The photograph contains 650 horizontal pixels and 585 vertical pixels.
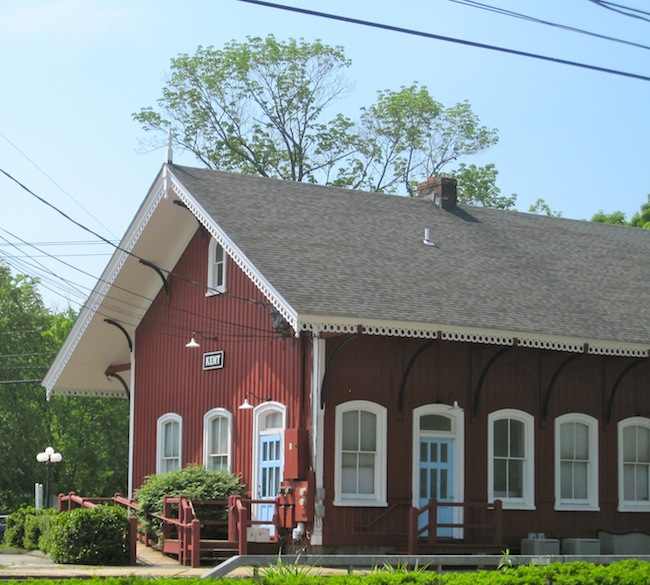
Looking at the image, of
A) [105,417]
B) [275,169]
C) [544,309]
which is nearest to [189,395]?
[544,309]

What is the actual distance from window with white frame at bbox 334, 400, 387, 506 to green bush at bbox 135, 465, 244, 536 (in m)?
2.37

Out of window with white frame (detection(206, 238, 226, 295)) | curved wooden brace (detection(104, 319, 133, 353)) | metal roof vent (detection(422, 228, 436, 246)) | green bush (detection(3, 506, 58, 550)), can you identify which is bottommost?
green bush (detection(3, 506, 58, 550))

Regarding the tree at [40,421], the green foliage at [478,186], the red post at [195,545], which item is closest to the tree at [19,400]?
the tree at [40,421]

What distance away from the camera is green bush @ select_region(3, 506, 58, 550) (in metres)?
24.5

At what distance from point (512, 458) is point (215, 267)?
7093 millimetres

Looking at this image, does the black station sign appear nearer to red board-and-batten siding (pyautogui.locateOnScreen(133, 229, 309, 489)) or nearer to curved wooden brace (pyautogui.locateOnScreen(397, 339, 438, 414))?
red board-and-batten siding (pyautogui.locateOnScreen(133, 229, 309, 489))

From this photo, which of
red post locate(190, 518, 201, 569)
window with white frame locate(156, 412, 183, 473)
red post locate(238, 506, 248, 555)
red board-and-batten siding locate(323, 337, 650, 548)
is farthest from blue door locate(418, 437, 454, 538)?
window with white frame locate(156, 412, 183, 473)

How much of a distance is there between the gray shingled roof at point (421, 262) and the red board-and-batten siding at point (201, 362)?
1.32 m

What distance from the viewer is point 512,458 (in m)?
23.6

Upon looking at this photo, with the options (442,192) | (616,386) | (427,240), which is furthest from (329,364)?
(442,192)

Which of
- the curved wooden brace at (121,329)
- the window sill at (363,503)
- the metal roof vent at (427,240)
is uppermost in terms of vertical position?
the metal roof vent at (427,240)

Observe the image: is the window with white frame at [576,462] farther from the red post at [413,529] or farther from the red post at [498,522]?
the red post at [413,529]

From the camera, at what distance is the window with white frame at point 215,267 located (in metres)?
25.3

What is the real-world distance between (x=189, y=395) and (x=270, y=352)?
12.4 ft
